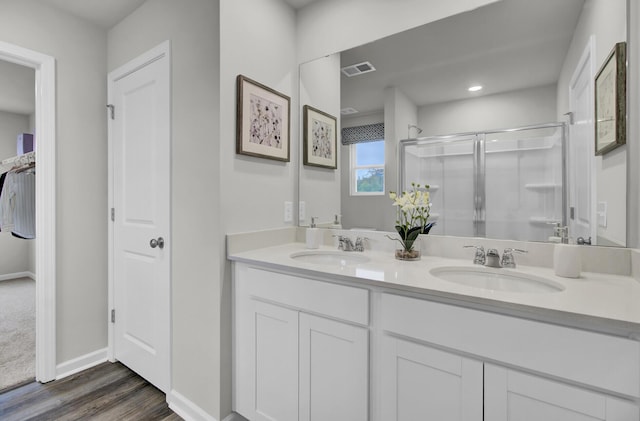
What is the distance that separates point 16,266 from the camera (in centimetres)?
460

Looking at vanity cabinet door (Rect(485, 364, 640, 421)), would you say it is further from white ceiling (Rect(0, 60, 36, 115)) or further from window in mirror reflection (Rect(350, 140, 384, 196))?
white ceiling (Rect(0, 60, 36, 115))

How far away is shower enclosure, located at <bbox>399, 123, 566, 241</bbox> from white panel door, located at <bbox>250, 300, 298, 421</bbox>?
0.89 metres

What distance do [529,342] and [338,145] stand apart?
1442mm

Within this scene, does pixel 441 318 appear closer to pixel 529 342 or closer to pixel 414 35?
pixel 529 342

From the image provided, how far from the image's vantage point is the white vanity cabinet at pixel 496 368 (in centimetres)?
77

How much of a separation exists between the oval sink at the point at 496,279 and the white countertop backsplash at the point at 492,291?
0.04 metres

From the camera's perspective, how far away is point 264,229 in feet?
5.97

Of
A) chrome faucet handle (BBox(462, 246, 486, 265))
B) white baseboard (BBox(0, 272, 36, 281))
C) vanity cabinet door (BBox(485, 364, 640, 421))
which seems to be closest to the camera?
vanity cabinet door (BBox(485, 364, 640, 421))

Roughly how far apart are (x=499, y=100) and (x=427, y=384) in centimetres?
125

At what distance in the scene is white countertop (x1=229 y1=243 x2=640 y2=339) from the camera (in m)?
0.78

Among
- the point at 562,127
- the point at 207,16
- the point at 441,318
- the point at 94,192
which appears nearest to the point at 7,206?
the point at 94,192

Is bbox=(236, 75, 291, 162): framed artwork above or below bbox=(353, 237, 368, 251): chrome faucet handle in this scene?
above

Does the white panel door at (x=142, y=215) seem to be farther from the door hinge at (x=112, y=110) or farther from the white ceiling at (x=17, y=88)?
the white ceiling at (x=17, y=88)

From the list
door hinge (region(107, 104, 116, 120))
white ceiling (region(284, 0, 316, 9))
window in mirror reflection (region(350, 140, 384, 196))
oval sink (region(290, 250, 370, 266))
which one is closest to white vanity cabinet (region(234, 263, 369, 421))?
oval sink (region(290, 250, 370, 266))
